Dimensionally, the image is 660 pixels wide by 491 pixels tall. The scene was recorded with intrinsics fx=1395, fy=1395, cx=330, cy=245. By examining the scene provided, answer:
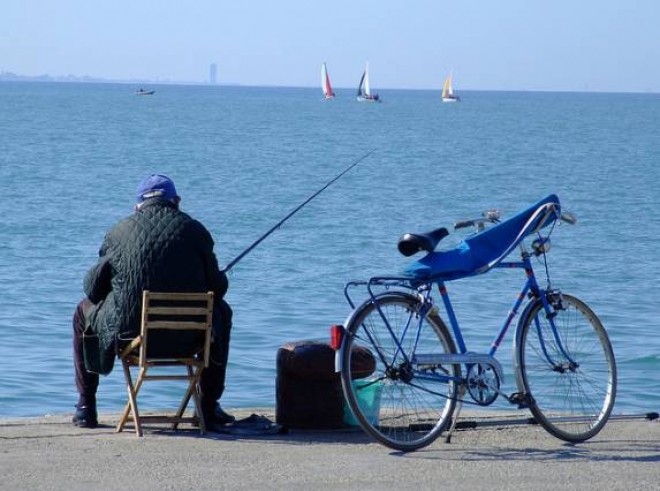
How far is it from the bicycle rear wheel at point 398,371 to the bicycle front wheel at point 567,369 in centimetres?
38

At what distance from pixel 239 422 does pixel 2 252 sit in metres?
16.3

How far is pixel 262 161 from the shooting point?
52.2 meters

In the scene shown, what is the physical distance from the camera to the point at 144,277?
6.64m

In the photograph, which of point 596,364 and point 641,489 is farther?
point 596,364

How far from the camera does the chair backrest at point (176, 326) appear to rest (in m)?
6.55

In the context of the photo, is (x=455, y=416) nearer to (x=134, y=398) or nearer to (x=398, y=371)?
(x=398, y=371)

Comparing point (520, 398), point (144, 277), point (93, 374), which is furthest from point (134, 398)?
point (520, 398)

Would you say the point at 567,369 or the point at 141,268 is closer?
the point at 141,268

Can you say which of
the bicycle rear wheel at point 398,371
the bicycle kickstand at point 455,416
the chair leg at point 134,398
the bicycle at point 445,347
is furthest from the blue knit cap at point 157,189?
the bicycle kickstand at point 455,416

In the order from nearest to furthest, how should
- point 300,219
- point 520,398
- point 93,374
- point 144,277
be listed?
1. point 520,398
2. point 144,277
3. point 93,374
4. point 300,219

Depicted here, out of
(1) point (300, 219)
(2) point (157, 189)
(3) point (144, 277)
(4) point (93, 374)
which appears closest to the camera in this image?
(3) point (144, 277)

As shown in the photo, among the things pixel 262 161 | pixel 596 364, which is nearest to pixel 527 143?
pixel 262 161

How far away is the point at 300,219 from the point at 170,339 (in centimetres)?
2238

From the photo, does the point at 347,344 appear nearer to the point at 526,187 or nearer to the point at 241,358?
the point at 241,358
